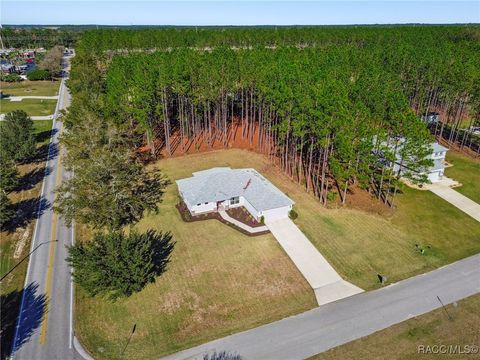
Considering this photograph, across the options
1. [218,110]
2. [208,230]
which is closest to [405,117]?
[208,230]

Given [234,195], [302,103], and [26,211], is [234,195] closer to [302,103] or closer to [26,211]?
[302,103]

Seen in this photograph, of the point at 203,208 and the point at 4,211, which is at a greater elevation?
the point at 4,211

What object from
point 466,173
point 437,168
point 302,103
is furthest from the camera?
point 466,173

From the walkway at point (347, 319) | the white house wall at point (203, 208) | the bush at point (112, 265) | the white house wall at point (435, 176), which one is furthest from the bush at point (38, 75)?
the white house wall at point (435, 176)

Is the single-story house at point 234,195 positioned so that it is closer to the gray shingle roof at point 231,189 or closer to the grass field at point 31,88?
the gray shingle roof at point 231,189

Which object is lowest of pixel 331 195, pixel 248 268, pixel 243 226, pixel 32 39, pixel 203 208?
pixel 248 268

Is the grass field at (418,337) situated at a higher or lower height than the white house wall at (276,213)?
lower

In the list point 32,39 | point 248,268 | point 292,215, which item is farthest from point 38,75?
point 248,268
